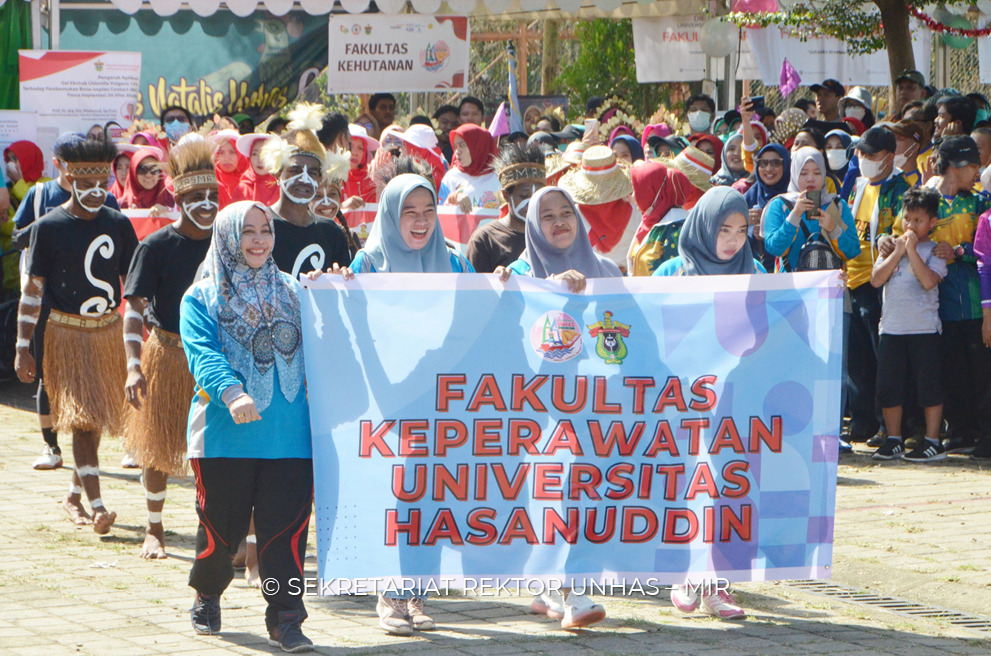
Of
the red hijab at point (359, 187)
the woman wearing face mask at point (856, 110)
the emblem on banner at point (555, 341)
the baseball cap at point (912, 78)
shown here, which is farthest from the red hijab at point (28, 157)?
the emblem on banner at point (555, 341)

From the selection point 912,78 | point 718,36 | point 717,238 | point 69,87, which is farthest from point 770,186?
point 718,36

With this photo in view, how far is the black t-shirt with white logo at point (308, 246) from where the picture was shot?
6176mm

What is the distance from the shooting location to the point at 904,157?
10.0 m

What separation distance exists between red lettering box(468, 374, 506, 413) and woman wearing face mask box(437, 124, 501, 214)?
5.40 meters

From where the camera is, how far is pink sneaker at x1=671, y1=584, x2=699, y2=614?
228 inches

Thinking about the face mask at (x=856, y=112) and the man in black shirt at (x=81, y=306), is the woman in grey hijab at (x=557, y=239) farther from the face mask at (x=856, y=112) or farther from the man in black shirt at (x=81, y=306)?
the face mask at (x=856, y=112)

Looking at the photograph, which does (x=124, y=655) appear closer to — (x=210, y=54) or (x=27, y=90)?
(x=27, y=90)

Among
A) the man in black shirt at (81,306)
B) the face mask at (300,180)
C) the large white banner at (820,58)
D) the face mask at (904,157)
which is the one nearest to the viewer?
the face mask at (300,180)

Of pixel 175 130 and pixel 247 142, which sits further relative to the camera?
pixel 175 130

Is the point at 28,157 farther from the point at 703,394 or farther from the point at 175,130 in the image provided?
the point at 703,394

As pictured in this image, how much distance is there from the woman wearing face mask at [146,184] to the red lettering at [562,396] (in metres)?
5.93

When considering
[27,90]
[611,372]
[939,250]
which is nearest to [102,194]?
[611,372]

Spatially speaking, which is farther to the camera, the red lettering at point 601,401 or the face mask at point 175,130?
the face mask at point 175,130

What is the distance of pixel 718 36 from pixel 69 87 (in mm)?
7991
